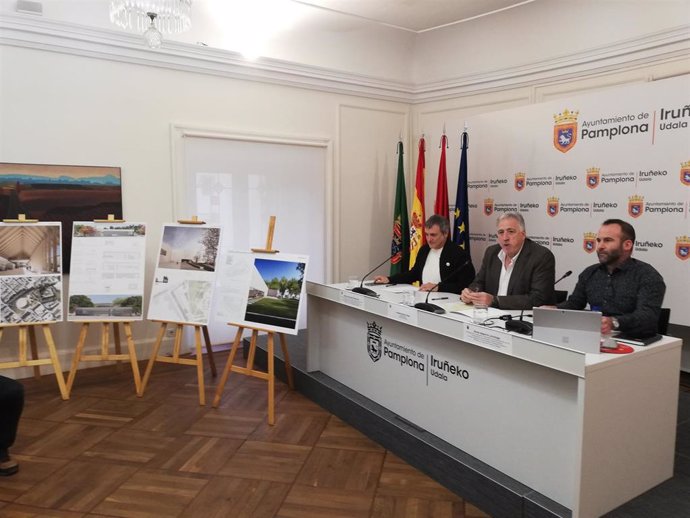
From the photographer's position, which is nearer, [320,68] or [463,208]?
[463,208]

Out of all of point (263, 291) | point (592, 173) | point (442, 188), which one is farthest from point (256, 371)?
point (592, 173)

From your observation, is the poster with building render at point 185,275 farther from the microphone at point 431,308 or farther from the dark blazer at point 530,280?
the dark blazer at point 530,280

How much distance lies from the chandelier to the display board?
9.75 ft

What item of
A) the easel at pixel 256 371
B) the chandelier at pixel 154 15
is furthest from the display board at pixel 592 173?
the chandelier at pixel 154 15

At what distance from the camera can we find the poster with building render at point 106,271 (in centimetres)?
380

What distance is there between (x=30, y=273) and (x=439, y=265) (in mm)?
2966

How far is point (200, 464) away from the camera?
9.13 ft

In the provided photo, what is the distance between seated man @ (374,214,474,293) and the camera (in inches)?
149

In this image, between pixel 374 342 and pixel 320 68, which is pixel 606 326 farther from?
pixel 320 68

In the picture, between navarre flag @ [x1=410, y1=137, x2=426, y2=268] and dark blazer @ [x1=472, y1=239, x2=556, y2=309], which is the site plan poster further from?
navarre flag @ [x1=410, y1=137, x2=426, y2=268]

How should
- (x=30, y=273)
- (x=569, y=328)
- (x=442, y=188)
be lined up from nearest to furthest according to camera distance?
(x=569, y=328), (x=30, y=273), (x=442, y=188)

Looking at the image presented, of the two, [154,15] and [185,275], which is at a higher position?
[154,15]

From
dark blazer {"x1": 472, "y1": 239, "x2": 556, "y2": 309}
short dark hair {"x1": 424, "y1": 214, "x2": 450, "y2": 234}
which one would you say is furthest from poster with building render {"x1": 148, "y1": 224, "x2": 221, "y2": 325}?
dark blazer {"x1": 472, "y1": 239, "x2": 556, "y2": 309}

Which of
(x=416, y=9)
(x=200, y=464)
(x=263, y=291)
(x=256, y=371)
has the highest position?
(x=416, y=9)
